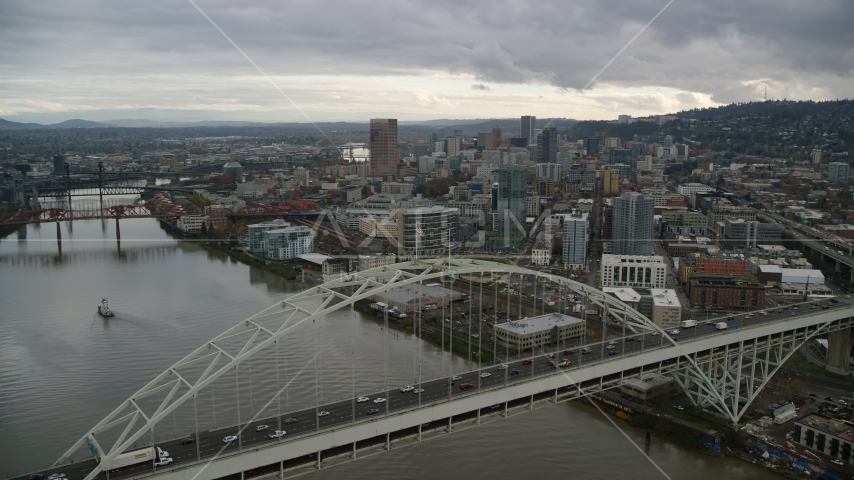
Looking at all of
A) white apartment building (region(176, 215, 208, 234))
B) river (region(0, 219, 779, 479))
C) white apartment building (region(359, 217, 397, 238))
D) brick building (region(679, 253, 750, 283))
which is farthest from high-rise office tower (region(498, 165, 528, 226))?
white apartment building (region(176, 215, 208, 234))

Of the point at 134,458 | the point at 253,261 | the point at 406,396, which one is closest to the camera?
the point at 134,458

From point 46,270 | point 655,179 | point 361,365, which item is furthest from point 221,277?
point 655,179

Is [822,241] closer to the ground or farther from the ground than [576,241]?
closer to the ground

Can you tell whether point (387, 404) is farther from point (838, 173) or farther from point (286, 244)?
point (838, 173)

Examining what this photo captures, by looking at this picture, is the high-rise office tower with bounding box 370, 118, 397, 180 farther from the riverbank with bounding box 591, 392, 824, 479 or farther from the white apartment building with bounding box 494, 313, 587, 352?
the riverbank with bounding box 591, 392, 824, 479

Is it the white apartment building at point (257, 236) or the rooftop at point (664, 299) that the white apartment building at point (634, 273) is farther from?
the white apartment building at point (257, 236)

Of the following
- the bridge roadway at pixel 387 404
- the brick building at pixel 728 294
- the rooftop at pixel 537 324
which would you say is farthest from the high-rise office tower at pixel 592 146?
the bridge roadway at pixel 387 404

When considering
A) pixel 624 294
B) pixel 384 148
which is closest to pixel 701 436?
pixel 624 294
